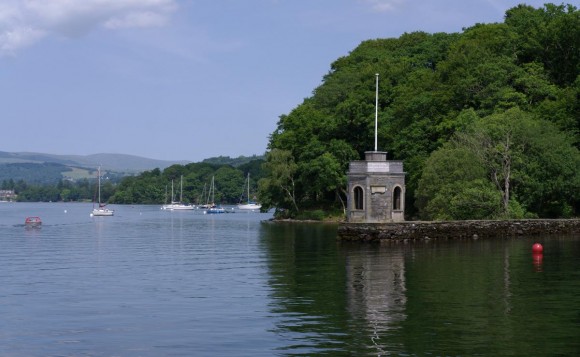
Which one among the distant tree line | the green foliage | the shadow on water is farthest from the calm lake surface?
the distant tree line

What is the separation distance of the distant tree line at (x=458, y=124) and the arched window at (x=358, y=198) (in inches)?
303

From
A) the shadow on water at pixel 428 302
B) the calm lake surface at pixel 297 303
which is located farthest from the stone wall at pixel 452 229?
the shadow on water at pixel 428 302

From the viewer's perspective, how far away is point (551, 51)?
84.2 meters

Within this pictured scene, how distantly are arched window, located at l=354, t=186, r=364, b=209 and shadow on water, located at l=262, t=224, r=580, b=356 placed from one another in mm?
11441

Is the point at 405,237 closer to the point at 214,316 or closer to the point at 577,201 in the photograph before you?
the point at 577,201

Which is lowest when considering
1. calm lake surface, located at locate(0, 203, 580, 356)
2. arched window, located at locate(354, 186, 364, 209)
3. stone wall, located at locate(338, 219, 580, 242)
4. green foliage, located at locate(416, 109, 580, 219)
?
calm lake surface, located at locate(0, 203, 580, 356)

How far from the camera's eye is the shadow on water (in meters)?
20.8

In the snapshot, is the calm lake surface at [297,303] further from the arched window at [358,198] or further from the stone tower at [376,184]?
the arched window at [358,198]

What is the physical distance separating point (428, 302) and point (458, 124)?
157ft

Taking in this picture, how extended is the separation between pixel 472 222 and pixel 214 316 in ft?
119

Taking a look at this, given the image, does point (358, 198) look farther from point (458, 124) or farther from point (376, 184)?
point (458, 124)

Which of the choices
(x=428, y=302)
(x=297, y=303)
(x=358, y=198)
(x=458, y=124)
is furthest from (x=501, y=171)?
(x=297, y=303)

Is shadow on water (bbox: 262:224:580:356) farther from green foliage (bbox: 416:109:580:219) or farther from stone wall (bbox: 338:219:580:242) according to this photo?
green foliage (bbox: 416:109:580:219)

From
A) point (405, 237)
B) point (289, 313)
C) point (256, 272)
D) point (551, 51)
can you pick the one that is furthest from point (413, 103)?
point (289, 313)
